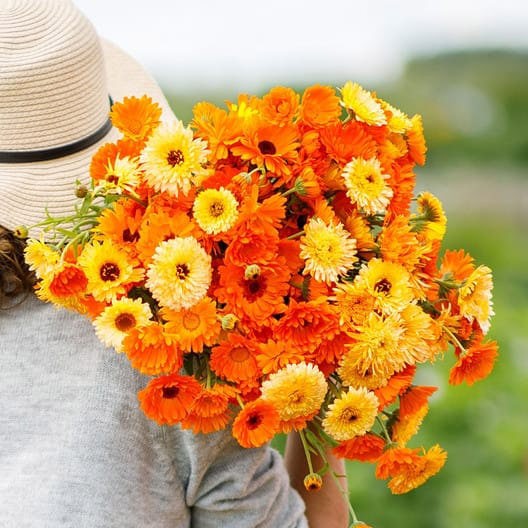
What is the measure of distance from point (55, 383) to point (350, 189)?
484mm

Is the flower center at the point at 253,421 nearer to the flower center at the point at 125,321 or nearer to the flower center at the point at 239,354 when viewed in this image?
the flower center at the point at 239,354

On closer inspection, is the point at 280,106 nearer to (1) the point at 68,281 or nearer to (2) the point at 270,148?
(2) the point at 270,148

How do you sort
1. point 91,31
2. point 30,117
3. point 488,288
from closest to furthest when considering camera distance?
point 488,288 < point 30,117 < point 91,31

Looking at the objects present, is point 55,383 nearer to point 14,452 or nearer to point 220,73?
point 14,452

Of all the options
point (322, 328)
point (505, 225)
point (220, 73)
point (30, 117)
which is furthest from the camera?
point (220, 73)

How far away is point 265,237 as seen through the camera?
1139mm

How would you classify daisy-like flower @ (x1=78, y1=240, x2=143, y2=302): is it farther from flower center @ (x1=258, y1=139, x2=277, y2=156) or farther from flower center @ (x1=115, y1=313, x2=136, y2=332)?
flower center @ (x1=258, y1=139, x2=277, y2=156)

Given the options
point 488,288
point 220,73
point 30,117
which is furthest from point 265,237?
point 220,73

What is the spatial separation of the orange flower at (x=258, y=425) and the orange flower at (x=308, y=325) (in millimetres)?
80

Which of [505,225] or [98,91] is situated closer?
[98,91]

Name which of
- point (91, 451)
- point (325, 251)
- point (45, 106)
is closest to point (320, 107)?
point (325, 251)

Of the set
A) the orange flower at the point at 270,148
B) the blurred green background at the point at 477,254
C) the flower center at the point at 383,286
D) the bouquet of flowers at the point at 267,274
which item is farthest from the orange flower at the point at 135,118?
the blurred green background at the point at 477,254

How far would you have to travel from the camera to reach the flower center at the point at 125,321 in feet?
3.71

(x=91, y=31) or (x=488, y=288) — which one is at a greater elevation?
(x=91, y=31)
